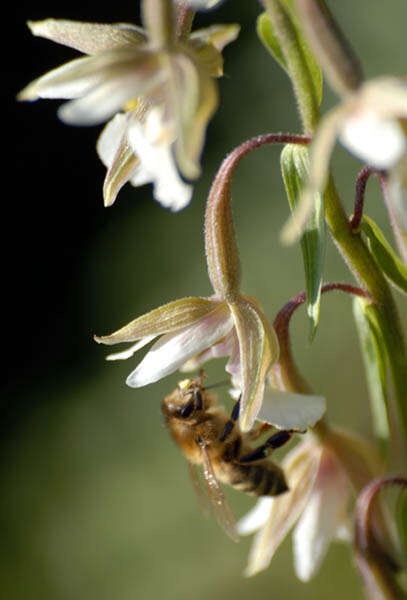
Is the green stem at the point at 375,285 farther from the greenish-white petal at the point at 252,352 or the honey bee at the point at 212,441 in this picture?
the honey bee at the point at 212,441

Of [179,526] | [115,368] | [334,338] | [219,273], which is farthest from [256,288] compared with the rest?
[219,273]

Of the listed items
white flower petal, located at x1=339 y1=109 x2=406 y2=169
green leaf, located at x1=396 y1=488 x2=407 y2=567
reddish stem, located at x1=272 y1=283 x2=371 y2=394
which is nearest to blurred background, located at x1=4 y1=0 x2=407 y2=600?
green leaf, located at x1=396 y1=488 x2=407 y2=567

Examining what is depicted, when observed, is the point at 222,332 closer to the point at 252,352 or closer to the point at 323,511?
the point at 252,352

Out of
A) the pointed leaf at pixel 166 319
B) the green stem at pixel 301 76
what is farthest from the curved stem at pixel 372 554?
the green stem at pixel 301 76

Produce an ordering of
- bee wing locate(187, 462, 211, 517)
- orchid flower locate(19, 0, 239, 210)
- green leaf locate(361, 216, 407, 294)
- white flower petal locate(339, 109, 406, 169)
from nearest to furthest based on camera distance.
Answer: white flower petal locate(339, 109, 406, 169)
orchid flower locate(19, 0, 239, 210)
green leaf locate(361, 216, 407, 294)
bee wing locate(187, 462, 211, 517)

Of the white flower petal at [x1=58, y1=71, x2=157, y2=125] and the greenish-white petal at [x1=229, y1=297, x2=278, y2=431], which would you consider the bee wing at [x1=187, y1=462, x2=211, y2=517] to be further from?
the white flower petal at [x1=58, y1=71, x2=157, y2=125]

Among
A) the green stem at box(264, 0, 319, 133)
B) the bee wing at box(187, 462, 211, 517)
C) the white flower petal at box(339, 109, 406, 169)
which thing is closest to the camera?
the white flower petal at box(339, 109, 406, 169)
